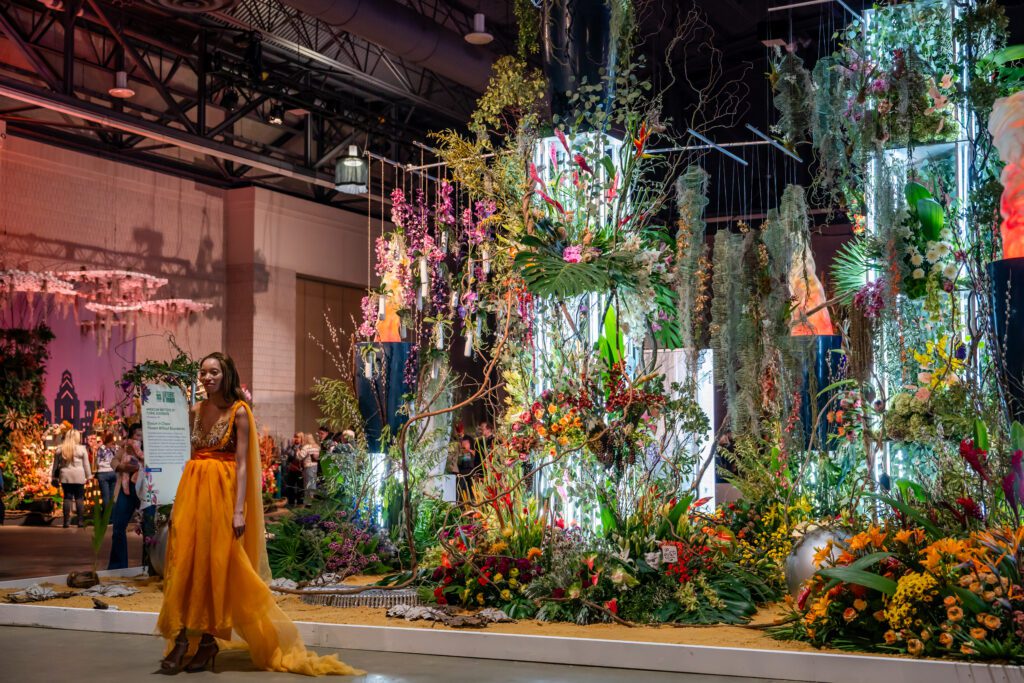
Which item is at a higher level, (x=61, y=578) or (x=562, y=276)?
(x=562, y=276)

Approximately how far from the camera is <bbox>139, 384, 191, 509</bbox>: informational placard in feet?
26.2

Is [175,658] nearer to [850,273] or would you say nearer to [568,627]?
[568,627]

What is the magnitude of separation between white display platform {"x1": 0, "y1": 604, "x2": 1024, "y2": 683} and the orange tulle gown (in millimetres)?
663

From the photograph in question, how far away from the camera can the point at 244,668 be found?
5.43m

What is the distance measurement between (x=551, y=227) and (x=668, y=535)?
2.07 metres

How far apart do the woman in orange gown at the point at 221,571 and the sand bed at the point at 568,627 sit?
1.12 m

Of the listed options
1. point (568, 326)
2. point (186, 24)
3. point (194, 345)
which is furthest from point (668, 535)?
point (194, 345)

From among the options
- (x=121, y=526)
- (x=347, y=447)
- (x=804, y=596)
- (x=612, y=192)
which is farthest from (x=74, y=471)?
(x=804, y=596)

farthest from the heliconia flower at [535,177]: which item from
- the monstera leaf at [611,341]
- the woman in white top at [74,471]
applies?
the woman in white top at [74,471]

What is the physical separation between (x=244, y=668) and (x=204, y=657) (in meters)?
0.20

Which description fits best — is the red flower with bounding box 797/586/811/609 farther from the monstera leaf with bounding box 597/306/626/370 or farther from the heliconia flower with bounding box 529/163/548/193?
the heliconia flower with bounding box 529/163/548/193

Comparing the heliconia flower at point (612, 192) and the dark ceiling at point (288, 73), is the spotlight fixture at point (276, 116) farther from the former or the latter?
the heliconia flower at point (612, 192)

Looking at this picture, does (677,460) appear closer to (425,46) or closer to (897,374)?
(897,374)

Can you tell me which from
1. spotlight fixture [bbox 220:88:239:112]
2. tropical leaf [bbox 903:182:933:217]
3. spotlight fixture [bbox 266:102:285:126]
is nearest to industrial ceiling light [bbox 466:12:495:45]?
spotlight fixture [bbox 220:88:239:112]
